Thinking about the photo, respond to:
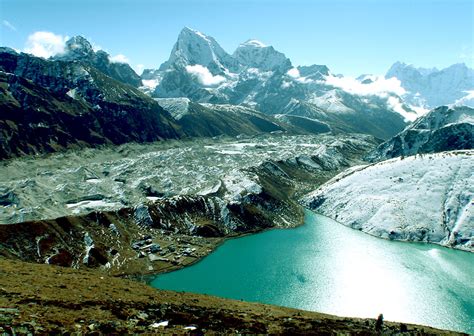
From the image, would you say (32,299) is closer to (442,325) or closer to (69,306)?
(69,306)

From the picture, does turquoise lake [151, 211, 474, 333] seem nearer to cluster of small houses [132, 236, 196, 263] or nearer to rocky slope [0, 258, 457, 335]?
cluster of small houses [132, 236, 196, 263]

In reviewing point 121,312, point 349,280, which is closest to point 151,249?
point 349,280

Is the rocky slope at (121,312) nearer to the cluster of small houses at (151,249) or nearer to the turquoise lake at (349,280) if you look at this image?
the turquoise lake at (349,280)

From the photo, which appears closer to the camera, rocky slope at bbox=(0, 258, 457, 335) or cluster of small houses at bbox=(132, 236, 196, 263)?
rocky slope at bbox=(0, 258, 457, 335)

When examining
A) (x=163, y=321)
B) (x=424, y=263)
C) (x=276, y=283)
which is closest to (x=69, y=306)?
(x=163, y=321)

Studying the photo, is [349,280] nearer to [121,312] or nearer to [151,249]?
[151,249]

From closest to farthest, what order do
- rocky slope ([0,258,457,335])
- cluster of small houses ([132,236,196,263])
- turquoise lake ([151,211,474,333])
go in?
rocky slope ([0,258,457,335])
turquoise lake ([151,211,474,333])
cluster of small houses ([132,236,196,263])

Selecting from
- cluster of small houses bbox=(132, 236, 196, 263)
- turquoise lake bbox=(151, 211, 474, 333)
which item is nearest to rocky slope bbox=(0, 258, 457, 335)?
turquoise lake bbox=(151, 211, 474, 333)
